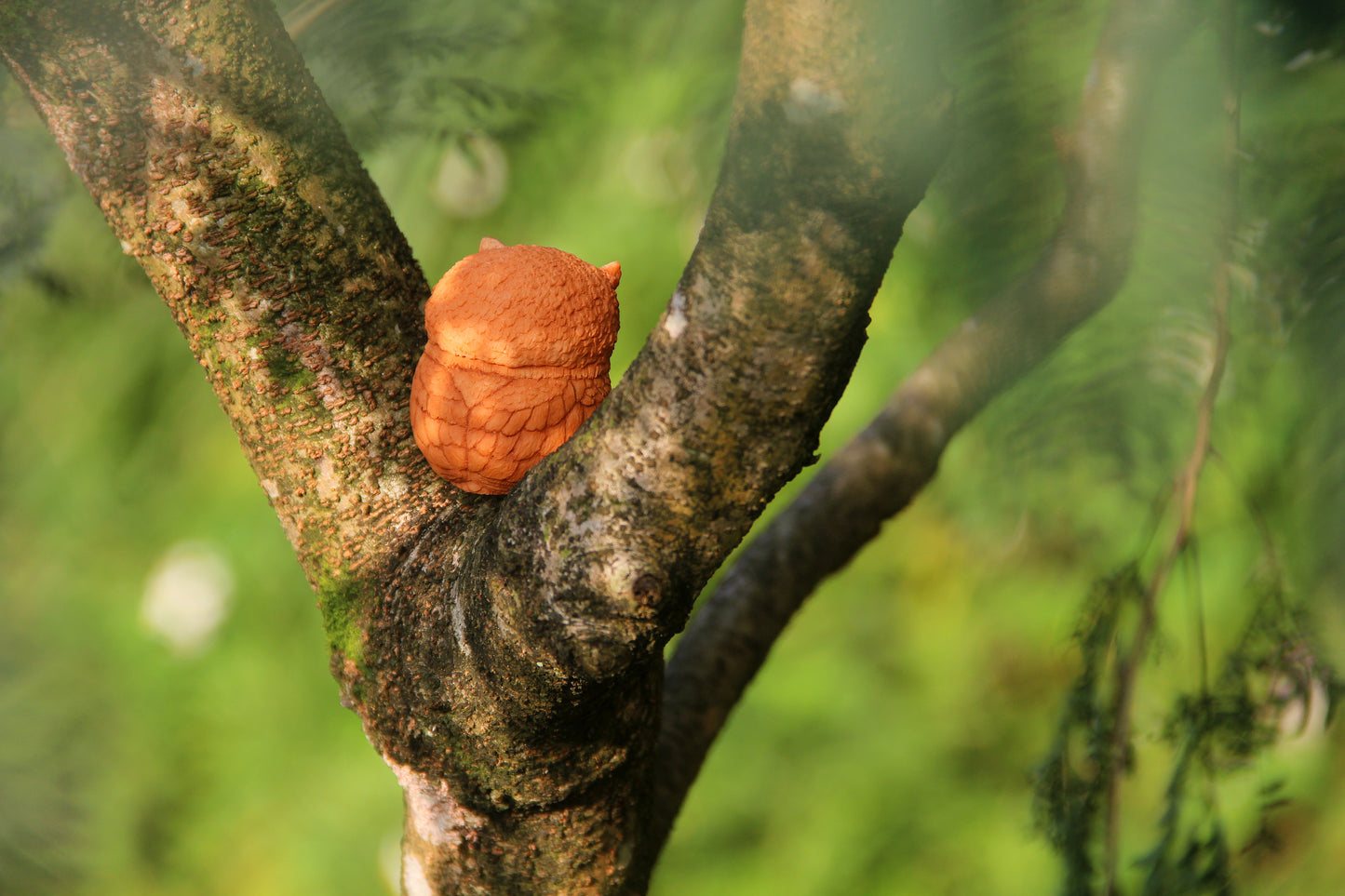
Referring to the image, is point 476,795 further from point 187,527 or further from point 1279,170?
point 187,527

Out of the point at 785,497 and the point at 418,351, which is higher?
the point at 418,351

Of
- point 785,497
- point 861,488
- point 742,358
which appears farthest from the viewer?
point 785,497

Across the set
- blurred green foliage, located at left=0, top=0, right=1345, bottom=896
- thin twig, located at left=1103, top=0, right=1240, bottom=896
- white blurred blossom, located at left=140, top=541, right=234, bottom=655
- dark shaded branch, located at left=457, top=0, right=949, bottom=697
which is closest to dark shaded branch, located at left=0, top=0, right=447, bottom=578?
dark shaded branch, located at left=457, top=0, right=949, bottom=697

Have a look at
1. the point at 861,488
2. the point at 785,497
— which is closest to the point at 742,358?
the point at 861,488

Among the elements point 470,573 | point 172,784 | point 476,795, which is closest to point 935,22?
point 470,573

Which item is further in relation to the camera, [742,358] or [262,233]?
[262,233]

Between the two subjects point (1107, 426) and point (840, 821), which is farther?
point (840, 821)

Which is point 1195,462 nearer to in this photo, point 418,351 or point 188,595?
point 418,351
